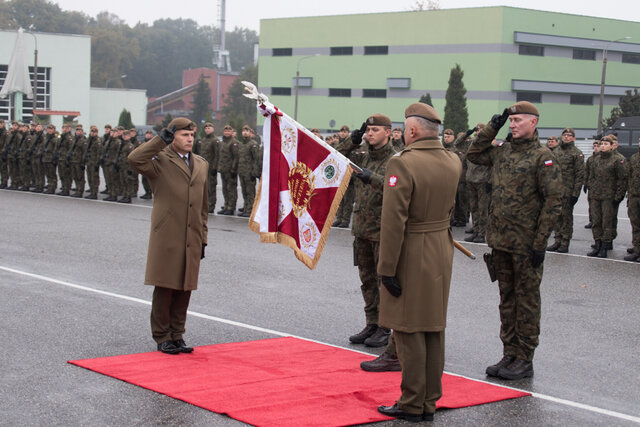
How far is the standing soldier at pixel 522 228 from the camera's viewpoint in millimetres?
6949

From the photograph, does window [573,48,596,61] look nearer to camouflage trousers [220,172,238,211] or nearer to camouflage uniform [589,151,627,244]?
camouflage trousers [220,172,238,211]

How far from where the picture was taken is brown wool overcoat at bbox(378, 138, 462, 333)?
5746 millimetres

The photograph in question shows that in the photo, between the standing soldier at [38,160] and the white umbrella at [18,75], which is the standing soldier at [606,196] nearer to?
the standing soldier at [38,160]

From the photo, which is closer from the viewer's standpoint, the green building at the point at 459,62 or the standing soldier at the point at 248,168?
the standing soldier at the point at 248,168

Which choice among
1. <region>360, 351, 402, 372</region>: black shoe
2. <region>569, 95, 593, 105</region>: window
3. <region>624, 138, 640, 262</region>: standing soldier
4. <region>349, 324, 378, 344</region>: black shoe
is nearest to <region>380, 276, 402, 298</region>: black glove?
<region>360, 351, 402, 372</region>: black shoe

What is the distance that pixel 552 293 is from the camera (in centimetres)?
1084

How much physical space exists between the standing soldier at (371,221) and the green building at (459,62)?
56.1 metres

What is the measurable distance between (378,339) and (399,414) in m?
2.14

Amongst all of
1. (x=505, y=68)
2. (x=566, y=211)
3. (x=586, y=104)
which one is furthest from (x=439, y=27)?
(x=566, y=211)

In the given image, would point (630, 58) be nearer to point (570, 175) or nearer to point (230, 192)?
point (230, 192)

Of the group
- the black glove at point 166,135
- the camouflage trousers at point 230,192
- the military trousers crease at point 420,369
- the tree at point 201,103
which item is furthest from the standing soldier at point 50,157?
the tree at point 201,103

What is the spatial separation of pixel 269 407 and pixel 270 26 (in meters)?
75.6

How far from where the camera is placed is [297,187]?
7.49 m

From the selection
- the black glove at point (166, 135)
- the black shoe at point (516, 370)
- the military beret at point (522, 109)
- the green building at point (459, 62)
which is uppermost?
the green building at point (459, 62)
